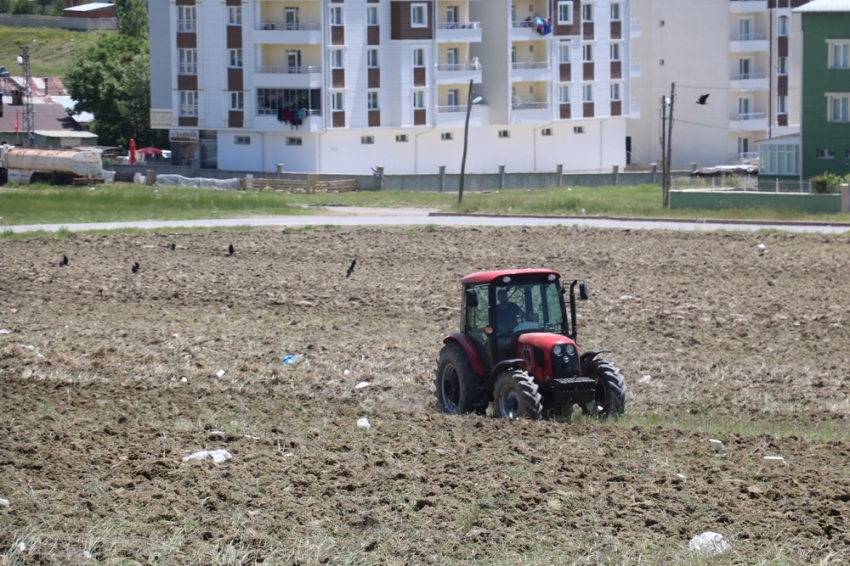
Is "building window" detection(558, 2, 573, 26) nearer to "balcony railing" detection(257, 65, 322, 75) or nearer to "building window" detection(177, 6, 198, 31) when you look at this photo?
"balcony railing" detection(257, 65, 322, 75)

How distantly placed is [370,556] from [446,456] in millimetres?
2923

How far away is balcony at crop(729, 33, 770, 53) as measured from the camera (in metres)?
88.8

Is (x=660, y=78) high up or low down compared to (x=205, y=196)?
up

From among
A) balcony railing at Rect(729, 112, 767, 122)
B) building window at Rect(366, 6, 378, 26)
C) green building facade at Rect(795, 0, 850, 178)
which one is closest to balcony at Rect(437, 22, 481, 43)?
building window at Rect(366, 6, 378, 26)

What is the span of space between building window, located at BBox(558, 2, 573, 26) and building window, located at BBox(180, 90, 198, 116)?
2628 centimetres

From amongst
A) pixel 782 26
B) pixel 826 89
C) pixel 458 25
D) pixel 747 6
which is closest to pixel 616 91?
pixel 747 6

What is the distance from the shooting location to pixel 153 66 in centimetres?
8475

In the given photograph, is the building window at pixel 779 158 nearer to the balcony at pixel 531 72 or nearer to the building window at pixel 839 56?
the building window at pixel 839 56

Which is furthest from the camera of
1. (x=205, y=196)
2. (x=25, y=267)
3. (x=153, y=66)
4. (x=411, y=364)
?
(x=153, y=66)

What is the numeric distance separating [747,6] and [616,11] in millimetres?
9623

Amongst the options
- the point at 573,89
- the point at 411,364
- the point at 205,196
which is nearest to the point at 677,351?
the point at 411,364

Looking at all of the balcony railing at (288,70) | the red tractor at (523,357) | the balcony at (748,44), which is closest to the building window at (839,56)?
the balcony at (748,44)

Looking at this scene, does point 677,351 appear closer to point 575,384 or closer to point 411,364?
point 411,364

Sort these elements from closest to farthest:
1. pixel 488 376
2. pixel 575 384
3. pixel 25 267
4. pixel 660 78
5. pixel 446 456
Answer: pixel 446 456
pixel 575 384
pixel 488 376
pixel 25 267
pixel 660 78
